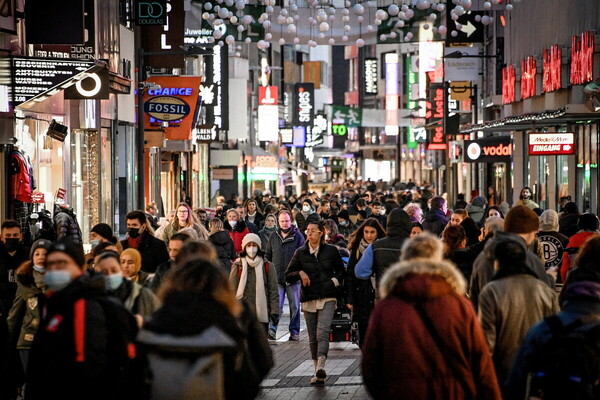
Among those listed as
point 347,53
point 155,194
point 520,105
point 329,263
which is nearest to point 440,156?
point 520,105

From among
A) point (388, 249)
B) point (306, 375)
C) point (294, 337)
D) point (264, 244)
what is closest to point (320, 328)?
point (306, 375)

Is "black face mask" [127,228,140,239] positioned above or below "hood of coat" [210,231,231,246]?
above

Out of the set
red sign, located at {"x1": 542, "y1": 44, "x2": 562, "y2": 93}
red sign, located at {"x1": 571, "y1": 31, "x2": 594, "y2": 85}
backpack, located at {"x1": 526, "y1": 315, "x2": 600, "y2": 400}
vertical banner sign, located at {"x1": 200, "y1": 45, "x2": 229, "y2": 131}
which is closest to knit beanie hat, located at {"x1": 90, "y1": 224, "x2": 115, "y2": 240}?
backpack, located at {"x1": 526, "y1": 315, "x2": 600, "y2": 400}

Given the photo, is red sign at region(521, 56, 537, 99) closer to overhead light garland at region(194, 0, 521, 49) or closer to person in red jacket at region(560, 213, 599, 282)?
overhead light garland at region(194, 0, 521, 49)

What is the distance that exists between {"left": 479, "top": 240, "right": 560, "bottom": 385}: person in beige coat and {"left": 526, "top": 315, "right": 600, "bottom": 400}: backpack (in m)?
1.68

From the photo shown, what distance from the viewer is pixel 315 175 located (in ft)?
420

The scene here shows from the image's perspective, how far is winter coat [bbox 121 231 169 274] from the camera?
13.6m

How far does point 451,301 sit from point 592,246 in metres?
2.23

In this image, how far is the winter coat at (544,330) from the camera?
271 inches

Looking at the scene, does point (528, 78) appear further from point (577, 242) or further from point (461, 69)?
point (577, 242)

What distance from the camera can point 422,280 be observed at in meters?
7.18

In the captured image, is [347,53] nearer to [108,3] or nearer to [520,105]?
[520,105]

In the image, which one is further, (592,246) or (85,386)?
(592,246)

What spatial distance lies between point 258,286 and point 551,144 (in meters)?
16.9
